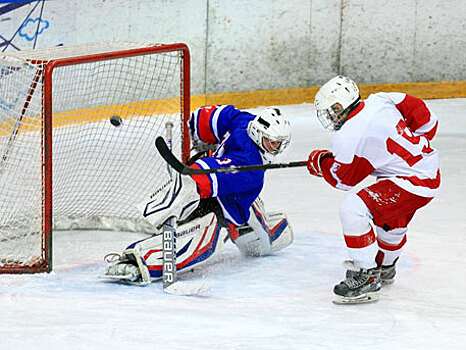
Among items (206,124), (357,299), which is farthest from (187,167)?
(357,299)

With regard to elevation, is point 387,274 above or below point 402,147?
below

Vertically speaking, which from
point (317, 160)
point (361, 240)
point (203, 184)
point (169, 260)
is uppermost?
point (317, 160)

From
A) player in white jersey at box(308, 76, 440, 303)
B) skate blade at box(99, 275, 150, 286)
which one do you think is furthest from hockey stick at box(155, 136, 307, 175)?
skate blade at box(99, 275, 150, 286)

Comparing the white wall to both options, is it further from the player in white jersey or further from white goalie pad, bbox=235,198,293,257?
the player in white jersey

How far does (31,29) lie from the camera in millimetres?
8031

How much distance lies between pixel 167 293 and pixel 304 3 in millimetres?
5679

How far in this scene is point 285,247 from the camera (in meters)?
3.82

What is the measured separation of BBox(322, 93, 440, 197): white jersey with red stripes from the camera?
2926 mm

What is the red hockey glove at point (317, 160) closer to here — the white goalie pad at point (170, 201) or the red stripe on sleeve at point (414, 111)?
the red stripe on sleeve at point (414, 111)

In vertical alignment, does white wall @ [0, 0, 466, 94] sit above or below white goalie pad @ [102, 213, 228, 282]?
above

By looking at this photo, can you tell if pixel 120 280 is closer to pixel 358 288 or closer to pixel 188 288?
pixel 188 288

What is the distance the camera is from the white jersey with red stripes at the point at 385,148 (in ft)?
9.60

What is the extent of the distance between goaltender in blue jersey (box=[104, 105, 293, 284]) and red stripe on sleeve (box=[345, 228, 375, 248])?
0.52 m

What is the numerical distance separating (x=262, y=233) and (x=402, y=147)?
0.89 m
